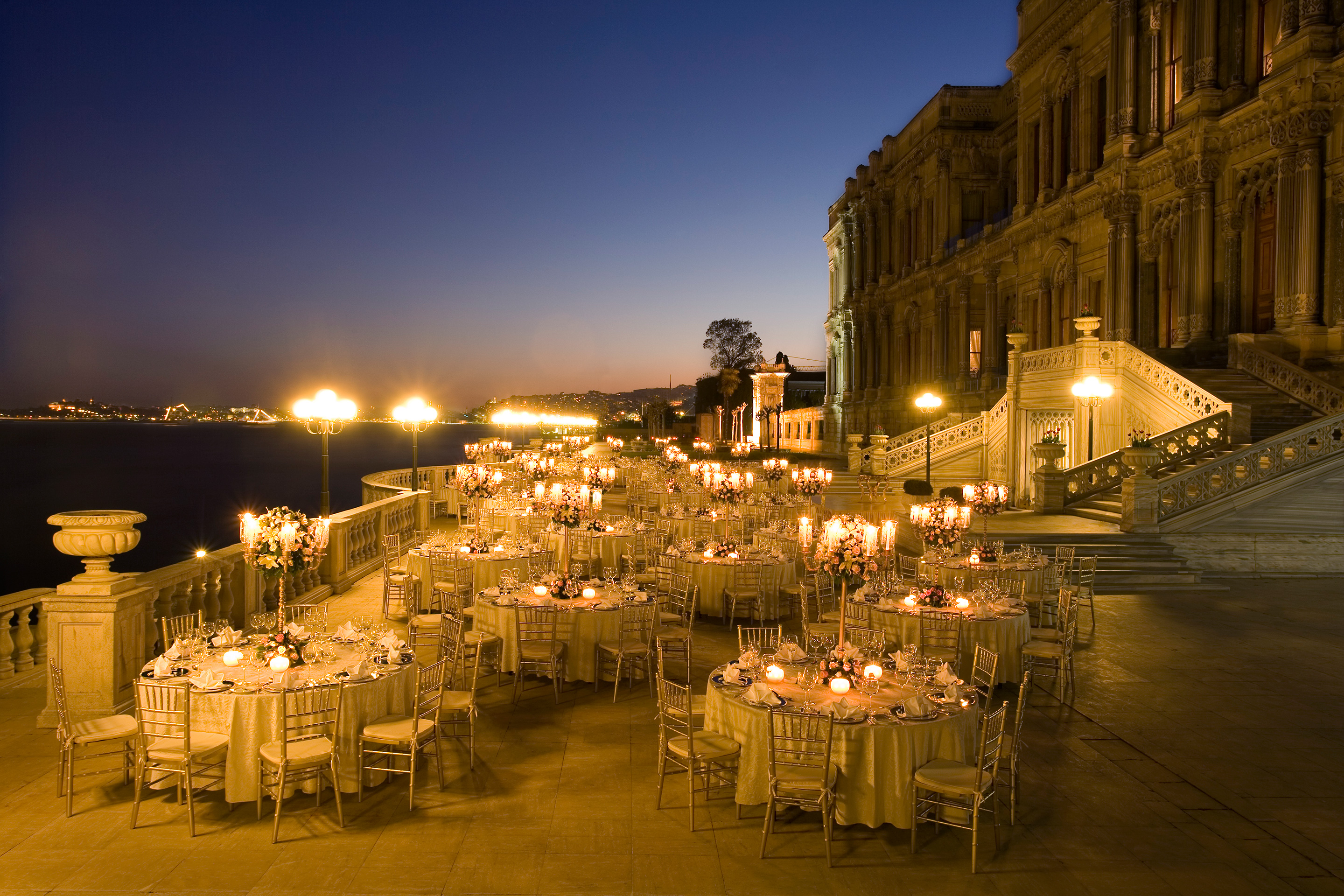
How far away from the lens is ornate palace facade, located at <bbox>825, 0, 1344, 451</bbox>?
2158 cm

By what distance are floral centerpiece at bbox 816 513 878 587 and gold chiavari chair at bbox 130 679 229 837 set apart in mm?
4597

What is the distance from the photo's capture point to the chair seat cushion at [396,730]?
6.88 meters

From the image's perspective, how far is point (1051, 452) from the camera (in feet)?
71.7

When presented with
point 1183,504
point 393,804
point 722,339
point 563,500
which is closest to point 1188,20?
point 1183,504

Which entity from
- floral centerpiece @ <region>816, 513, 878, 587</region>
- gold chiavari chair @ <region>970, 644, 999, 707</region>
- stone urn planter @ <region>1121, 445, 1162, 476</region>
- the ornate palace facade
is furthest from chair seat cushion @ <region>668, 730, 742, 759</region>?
the ornate palace facade

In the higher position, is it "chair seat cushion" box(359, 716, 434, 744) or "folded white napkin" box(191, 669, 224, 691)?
"folded white napkin" box(191, 669, 224, 691)

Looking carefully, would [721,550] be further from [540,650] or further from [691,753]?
[691,753]

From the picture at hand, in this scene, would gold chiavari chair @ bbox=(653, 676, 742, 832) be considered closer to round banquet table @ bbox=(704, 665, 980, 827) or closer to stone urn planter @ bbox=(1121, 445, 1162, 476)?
round banquet table @ bbox=(704, 665, 980, 827)

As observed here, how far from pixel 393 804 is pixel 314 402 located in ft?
29.1

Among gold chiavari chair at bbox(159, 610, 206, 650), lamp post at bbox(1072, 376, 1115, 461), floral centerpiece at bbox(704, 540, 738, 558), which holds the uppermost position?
lamp post at bbox(1072, 376, 1115, 461)

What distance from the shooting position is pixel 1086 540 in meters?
17.4

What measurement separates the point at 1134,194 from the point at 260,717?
2868cm

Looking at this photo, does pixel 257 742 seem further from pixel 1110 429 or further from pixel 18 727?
pixel 1110 429

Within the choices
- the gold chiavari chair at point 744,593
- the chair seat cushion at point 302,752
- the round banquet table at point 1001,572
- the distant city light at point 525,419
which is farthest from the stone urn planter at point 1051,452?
the distant city light at point 525,419
